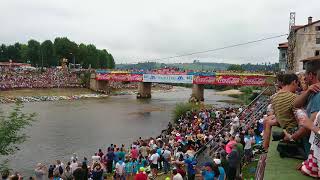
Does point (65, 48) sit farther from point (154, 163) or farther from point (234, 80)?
point (154, 163)

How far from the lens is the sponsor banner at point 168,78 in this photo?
72656 mm

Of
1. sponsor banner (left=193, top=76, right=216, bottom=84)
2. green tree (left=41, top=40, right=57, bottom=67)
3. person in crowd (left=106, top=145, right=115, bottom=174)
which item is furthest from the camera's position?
green tree (left=41, top=40, right=57, bottom=67)

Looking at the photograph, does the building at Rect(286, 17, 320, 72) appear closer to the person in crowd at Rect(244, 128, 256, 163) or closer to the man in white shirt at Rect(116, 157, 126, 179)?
the person in crowd at Rect(244, 128, 256, 163)

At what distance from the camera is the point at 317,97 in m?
5.13

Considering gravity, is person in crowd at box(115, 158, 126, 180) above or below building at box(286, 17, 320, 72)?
below

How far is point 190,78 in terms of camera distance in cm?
7225

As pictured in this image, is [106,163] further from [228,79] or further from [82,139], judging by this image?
[228,79]

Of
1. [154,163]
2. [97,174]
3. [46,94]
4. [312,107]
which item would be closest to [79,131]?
[154,163]

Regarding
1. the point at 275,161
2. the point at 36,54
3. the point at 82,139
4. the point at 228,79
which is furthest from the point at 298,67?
the point at 36,54

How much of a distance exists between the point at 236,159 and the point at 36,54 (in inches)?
5060

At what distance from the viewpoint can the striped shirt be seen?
22.0ft

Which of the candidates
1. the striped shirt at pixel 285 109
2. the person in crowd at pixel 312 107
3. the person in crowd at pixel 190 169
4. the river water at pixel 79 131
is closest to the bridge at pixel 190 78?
the river water at pixel 79 131

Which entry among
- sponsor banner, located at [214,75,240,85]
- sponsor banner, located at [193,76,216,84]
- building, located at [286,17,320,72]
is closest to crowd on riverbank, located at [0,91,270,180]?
building, located at [286,17,320,72]

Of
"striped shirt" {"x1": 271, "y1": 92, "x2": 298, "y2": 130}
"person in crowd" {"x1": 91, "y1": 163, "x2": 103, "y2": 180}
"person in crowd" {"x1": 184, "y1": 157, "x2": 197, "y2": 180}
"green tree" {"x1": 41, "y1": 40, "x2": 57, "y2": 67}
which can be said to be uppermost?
"green tree" {"x1": 41, "y1": 40, "x2": 57, "y2": 67}
